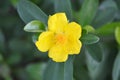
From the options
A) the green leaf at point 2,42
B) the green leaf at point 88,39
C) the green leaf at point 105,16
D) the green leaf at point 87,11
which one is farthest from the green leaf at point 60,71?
the green leaf at point 2,42

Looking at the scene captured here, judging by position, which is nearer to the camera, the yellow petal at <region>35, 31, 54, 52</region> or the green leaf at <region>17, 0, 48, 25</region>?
the yellow petal at <region>35, 31, 54, 52</region>

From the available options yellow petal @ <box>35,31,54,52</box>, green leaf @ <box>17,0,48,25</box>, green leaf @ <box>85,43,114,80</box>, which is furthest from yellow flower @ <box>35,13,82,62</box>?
green leaf @ <box>85,43,114,80</box>

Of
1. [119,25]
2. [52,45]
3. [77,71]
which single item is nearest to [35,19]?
[52,45]

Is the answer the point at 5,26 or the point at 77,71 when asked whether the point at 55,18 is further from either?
the point at 5,26

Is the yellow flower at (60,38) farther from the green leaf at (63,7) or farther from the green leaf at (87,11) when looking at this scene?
the green leaf at (87,11)

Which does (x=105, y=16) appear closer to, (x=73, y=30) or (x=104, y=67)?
(x=104, y=67)

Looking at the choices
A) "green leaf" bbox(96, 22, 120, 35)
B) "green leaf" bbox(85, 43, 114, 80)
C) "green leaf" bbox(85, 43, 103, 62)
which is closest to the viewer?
"green leaf" bbox(85, 43, 103, 62)

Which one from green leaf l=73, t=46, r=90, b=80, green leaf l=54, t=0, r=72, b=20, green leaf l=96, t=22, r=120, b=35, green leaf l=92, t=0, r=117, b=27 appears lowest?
green leaf l=73, t=46, r=90, b=80

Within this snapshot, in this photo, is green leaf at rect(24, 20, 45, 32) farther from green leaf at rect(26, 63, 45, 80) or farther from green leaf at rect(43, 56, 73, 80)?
green leaf at rect(26, 63, 45, 80)
